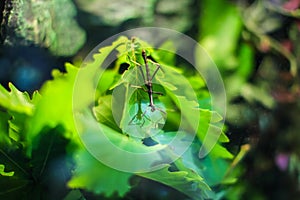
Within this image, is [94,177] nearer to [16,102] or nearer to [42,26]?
[16,102]

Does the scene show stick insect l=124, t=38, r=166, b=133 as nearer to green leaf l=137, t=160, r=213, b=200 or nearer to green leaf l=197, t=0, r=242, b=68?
green leaf l=137, t=160, r=213, b=200

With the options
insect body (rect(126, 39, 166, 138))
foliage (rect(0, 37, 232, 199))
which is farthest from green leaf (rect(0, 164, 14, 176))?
insect body (rect(126, 39, 166, 138))

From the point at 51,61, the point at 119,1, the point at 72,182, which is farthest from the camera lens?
Answer: the point at 119,1

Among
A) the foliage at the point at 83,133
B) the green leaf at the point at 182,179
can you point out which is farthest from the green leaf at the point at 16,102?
the green leaf at the point at 182,179

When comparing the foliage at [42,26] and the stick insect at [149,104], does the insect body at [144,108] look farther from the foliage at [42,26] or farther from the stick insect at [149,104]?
the foliage at [42,26]

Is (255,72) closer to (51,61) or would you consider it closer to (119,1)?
(119,1)

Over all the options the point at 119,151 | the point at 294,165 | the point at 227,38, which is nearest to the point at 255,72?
the point at 227,38

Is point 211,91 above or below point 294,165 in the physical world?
above

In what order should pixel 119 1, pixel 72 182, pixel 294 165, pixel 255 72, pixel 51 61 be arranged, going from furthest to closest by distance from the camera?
pixel 294 165, pixel 255 72, pixel 119 1, pixel 51 61, pixel 72 182
